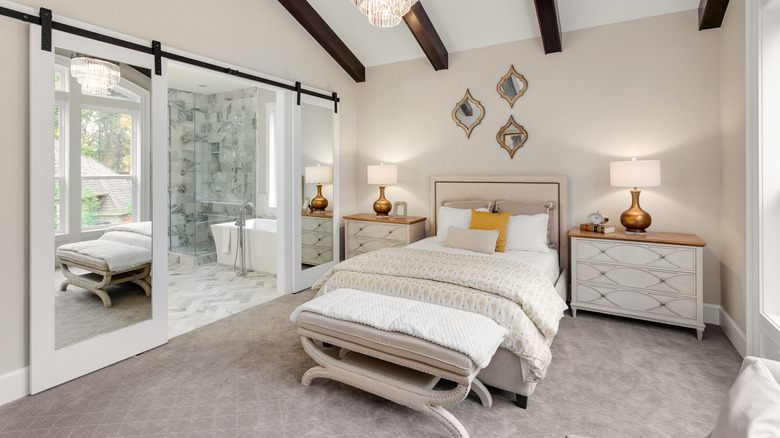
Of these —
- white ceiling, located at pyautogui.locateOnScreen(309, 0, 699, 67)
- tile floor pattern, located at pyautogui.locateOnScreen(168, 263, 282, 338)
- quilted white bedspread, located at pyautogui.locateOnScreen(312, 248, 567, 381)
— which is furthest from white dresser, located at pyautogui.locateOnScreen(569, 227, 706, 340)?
tile floor pattern, located at pyautogui.locateOnScreen(168, 263, 282, 338)

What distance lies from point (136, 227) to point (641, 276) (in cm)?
391

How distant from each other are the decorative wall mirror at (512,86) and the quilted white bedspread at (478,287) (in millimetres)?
2026

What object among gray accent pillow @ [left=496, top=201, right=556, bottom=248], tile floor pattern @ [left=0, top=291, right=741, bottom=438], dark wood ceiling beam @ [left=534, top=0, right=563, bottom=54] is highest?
dark wood ceiling beam @ [left=534, top=0, right=563, bottom=54]

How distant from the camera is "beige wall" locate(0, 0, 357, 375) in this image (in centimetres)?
224

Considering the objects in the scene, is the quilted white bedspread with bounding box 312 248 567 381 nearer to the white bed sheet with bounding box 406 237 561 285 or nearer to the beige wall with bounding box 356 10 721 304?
the white bed sheet with bounding box 406 237 561 285

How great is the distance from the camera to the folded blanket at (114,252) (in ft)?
8.45

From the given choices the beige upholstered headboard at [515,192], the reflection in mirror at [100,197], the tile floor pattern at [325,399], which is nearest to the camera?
the tile floor pattern at [325,399]

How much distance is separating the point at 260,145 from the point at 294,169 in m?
2.11

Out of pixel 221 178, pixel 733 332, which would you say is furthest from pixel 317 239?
pixel 733 332

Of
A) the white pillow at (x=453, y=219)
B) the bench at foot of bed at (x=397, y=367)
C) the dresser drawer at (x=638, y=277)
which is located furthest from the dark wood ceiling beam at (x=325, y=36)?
the dresser drawer at (x=638, y=277)

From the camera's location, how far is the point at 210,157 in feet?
20.5

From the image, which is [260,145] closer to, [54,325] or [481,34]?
[481,34]

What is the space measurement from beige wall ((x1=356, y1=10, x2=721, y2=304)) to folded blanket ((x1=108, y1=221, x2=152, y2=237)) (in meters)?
2.87

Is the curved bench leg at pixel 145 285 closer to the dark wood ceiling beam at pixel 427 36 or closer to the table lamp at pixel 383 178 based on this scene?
the table lamp at pixel 383 178
